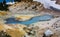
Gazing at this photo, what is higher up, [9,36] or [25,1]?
[25,1]

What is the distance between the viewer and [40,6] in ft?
6.27

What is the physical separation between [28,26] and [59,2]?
0.78m

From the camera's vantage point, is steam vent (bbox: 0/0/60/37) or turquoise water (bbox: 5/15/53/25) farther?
turquoise water (bbox: 5/15/53/25)

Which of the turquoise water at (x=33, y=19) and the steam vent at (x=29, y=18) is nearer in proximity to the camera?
the steam vent at (x=29, y=18)

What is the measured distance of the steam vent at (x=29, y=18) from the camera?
127cm

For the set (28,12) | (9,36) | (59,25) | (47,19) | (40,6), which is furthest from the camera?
(40,6)

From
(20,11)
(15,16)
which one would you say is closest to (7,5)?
(20,11)

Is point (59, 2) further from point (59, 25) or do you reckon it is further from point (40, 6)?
point (59, 25)

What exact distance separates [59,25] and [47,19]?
0.60 ft

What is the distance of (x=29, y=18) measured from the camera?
1538 mm

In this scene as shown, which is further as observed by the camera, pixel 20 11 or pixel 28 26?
pixel 20 11

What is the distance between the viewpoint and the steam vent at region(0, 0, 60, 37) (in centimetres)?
127

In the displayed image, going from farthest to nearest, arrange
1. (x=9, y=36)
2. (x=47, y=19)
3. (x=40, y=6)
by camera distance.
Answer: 1. (x=40, y=6)
2. (x=47, y=19)
3. (x=9, y=36)

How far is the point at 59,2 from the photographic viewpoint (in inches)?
76.2
